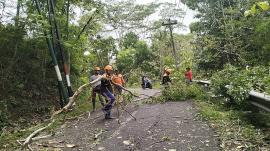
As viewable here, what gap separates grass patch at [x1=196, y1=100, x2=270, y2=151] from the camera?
6270mm

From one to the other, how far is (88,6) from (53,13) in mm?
3063

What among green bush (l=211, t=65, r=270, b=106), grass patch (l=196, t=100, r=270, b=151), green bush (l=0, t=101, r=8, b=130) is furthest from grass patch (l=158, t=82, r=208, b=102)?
green bush (l=0, t=101, r=8, b=130)

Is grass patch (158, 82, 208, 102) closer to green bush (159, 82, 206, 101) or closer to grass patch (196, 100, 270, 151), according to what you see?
green bush (159, 82, 206, 101)

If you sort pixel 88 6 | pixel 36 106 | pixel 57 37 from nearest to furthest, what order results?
pixel 36 106 → pixel 57 37 → pixel 88 6

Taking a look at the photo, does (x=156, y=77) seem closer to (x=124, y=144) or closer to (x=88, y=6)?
(x=88, y=6)

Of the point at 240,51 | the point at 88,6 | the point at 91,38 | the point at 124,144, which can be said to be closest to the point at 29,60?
the point at 88,6

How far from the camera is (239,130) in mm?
7387

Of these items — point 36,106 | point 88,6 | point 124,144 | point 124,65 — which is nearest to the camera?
point 124,144

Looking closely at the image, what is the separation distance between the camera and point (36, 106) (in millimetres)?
15789

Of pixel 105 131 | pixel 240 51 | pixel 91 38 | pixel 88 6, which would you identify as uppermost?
pixel 88 6

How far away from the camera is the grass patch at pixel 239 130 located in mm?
6270

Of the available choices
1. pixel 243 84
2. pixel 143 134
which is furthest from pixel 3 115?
pixel 243 84

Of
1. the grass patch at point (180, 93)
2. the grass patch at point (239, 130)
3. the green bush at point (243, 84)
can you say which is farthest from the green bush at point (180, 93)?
the grass patch at point (239, 130)

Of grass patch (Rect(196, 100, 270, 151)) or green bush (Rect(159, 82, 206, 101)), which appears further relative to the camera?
green bush (Rect(159, 82, 206, 101))
